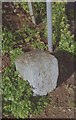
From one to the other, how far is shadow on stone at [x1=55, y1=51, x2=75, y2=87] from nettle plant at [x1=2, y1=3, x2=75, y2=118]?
0.39 feet

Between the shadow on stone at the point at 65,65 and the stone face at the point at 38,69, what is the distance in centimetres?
35

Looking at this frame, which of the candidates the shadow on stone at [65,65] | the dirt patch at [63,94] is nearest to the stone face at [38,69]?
the dirt patch at [63,94]

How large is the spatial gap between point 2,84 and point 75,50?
4.95 ft

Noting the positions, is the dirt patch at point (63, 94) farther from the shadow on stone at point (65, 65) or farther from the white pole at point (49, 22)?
the white pole at point (49, 22)

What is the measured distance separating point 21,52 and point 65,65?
778mm

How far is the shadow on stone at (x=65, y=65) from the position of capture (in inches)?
234

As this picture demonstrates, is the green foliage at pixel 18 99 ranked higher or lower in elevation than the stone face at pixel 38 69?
lower

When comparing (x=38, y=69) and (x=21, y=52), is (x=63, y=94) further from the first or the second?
(x=21, y=52)

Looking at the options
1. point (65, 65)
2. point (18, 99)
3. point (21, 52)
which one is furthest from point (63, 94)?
point (21, 52)

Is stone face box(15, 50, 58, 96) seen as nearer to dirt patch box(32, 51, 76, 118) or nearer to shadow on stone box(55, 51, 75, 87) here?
dirt patch box(32, 51, 76, 118)

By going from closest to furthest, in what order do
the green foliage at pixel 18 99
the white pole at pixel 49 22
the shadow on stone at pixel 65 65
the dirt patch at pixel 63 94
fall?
the green foliage at pixel 18 99
the dirt patch at pixel 63 94
the white pole at pixel 49 22
the shadow on stone at pixel 65 65

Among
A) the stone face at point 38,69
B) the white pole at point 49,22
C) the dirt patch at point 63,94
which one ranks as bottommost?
the dirt patch at point 63,94

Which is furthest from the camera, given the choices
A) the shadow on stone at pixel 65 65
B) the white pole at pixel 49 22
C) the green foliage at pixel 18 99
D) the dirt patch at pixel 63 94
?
the shadow on stone at pixel 65 65

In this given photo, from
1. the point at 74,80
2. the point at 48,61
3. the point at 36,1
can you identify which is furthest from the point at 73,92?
the point at 36,1
